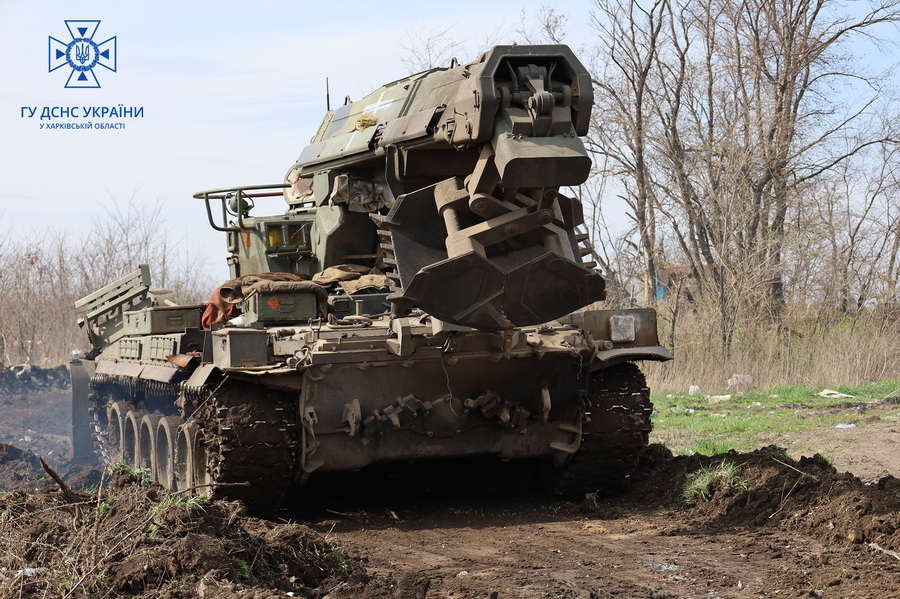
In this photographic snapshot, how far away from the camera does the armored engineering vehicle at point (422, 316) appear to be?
5.84 m

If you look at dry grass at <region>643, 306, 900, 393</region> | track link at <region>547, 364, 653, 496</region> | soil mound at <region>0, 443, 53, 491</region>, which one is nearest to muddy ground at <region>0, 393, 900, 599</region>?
track link at <region>547, 364, 653, 496</region>

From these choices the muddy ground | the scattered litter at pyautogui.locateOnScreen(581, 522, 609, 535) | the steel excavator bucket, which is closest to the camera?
the muddy ground

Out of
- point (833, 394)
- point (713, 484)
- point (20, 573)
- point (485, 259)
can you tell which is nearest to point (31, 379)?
point (833, 394)

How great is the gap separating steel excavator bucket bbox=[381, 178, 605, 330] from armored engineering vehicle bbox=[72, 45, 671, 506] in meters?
0.01

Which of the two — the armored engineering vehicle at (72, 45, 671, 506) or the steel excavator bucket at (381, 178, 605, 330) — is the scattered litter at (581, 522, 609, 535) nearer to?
the armored engineering vehicle at (72, 45, 671, 506)

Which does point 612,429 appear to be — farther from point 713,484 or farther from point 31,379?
point 31,379

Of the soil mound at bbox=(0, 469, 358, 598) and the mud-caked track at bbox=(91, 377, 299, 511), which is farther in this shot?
the mud-caked track at bbox=(91, 377, 299, 511)

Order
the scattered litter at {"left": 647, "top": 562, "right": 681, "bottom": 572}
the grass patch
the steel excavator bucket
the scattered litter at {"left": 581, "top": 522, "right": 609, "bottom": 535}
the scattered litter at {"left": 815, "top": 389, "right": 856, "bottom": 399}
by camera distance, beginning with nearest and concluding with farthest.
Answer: the scattered litter at {"left": 647, "top": 562, "right": 681, "bottom": 572}
the steel excavator bucket
the scattered litter at {"left": 581, "top": 522, "right": 609, "bottom": 535}
the grass patch
the scattered litter at {"left": 815, "top": 389, "right": 856, "bottom": 399}

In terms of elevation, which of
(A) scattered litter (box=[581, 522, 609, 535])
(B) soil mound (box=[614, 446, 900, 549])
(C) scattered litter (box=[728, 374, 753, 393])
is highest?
(C) scattered litter (box=[728, 374, 753, 393])

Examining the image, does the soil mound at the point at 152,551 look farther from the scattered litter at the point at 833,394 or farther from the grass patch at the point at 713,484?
the scattered litter at the point at 833,394

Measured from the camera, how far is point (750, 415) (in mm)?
12688

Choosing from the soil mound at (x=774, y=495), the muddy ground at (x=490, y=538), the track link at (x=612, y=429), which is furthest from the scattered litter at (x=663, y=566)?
the track link at (x=612, y=429)

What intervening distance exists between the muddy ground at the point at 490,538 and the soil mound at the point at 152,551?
11mm

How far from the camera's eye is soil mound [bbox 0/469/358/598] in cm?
475
